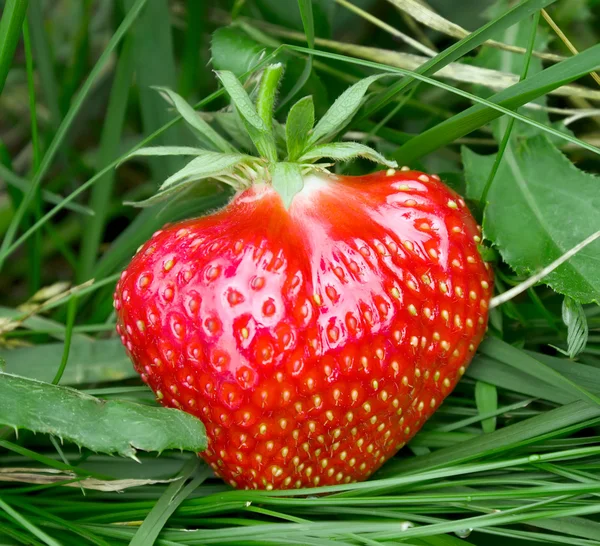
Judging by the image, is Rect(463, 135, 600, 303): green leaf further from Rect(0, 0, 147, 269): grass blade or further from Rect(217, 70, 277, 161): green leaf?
Rect(0, 0, 147, 269): grass blade

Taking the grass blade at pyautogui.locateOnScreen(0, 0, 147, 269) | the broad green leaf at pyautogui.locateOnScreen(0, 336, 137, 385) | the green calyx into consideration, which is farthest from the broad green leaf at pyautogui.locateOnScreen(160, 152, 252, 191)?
the broad green leaf at pyautogui.locateOnScreen(0, 336, 137, 385)

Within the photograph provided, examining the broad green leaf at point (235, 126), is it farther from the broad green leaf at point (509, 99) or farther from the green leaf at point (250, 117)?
the broad green leaf at point (509, 99)

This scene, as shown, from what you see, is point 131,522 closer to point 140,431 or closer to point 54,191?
point 140,431

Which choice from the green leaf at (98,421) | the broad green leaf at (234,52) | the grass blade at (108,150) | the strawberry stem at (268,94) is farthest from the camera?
the grass blade at (108,150)

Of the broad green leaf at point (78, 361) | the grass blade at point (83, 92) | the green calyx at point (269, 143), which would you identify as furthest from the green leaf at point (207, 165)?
the broad green leaf at point (78, 361)

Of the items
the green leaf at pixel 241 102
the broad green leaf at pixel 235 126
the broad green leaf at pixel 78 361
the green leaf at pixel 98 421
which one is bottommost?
the broad green leaf at pixel 78 361

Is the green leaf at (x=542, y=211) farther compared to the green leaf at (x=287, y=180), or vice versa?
the green leaf at (x=542, y=211)

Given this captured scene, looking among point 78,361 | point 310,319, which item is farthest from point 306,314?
point 78,361
